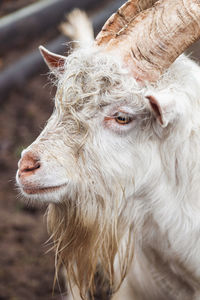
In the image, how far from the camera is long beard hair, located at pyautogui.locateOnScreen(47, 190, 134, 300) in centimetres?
267

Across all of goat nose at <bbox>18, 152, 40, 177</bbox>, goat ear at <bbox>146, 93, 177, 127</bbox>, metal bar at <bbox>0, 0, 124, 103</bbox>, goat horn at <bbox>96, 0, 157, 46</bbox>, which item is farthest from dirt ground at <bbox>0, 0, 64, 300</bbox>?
goat ear at <bbox>146, 93, 177, 127</bbox>

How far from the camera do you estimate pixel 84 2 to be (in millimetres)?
7062

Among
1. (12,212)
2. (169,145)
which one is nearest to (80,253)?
(169,145)

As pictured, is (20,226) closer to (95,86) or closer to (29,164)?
(29,164)

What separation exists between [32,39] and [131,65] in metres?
3.85

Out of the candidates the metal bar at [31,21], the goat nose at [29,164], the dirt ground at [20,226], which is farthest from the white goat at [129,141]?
the metal bar at [31,21]

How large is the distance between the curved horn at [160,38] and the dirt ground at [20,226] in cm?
80

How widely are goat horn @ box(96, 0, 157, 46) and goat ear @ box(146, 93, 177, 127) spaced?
464 mm

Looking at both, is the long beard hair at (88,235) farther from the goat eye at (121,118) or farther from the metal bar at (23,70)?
the metal bar at (23,70)

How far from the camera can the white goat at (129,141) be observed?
8.13 feet

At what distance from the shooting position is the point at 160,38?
248cm

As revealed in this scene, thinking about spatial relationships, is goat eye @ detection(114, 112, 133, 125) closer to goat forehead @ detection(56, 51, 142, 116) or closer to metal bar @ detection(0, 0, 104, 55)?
goat forehead @ detection(56, 51, 142, 116)

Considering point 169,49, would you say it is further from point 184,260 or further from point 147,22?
point 184,260

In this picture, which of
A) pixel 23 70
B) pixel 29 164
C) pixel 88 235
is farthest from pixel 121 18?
pixel 23 70
